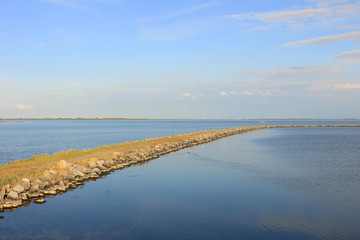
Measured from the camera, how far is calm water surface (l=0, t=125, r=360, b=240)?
45.3 ft

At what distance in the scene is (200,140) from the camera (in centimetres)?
6475

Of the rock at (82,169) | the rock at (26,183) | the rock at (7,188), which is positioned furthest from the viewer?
the rock at (82,169)

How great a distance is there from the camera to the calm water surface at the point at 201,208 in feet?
45.3

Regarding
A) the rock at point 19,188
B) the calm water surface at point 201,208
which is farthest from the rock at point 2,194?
the calm water surface at point 201,208

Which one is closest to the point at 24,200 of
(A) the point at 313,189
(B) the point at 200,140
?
(A) the point at 313,189

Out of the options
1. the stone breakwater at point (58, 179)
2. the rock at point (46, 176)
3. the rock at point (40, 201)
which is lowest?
the rock at point (40, 201)

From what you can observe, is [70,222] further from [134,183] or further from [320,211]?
[320,211]

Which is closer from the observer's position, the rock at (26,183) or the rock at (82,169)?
the rock at (26,183)

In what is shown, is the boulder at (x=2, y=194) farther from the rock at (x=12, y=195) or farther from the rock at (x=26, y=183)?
the rock at (x=26, y=183)

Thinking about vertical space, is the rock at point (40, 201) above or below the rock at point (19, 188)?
below

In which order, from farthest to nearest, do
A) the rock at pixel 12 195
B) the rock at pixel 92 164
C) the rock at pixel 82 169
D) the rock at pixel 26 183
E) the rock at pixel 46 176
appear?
the rock at pixel 92 164
the rock at pixel 82 169
the rock at pixel 46 176
the rock at pixel 26 183
the rock at pixel 12 195

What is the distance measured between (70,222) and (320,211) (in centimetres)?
1308

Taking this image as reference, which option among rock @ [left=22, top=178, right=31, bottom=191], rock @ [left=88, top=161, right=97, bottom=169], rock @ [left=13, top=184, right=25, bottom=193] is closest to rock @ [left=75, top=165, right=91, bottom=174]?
rock @ [left=88, top=161, right=97, bottom=169]

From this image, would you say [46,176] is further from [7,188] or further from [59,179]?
[7,188]
